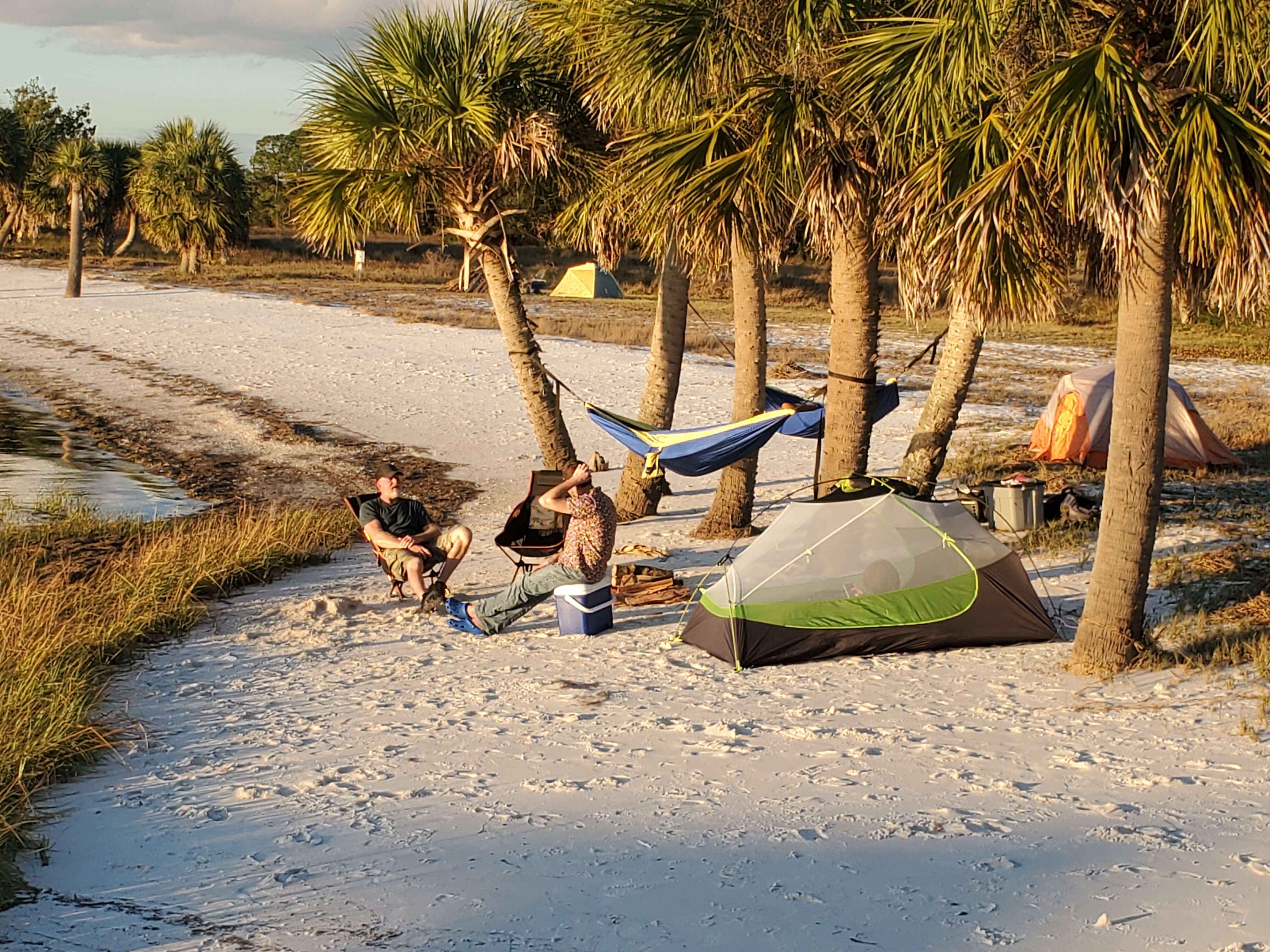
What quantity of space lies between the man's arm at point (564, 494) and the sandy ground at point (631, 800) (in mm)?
909

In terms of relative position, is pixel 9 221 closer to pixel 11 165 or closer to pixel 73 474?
pixel 11 165

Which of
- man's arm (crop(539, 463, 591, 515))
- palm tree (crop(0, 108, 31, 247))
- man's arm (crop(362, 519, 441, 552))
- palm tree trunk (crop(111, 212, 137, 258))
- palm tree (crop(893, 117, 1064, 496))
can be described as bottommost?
man's arm (crop(362, 519, 441, 552))

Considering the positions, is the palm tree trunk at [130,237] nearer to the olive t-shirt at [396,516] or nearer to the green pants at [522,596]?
the olive t-shirt at [396,516]

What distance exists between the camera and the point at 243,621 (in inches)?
408

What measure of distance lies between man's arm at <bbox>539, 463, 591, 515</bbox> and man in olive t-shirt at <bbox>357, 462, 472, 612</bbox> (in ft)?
2.48

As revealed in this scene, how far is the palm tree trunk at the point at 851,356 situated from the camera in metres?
11.3

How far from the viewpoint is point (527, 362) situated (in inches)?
585

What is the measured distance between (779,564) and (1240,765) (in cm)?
337

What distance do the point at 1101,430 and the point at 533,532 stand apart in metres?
7.61

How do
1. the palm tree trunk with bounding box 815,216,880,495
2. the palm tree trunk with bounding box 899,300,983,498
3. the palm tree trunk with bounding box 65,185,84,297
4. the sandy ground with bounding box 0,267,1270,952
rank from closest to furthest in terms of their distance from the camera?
the sandy ground with bounding box 0,267,1270,952
the palm tree trunk with bounding box 815,216,880,495
the palm tree trunk with bounding box 899,300,983,498
the palm tree trunk with bounding box 65,185,84,297

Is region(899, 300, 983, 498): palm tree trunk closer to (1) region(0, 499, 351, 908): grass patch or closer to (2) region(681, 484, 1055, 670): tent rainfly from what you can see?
(2) region(681, 484, 1055, 670): tent rainfly

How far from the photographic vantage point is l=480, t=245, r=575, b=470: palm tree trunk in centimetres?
1473

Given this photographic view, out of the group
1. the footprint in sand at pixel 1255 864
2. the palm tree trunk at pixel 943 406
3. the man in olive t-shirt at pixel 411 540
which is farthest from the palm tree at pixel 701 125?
the footprint in sand at pixel 1255 864

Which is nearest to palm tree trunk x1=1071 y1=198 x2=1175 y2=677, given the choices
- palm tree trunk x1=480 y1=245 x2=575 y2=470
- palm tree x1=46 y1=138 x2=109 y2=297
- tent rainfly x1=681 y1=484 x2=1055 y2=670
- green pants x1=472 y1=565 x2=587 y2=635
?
tent rainfly x1=681 y1=484 x2=1055 y2=670
